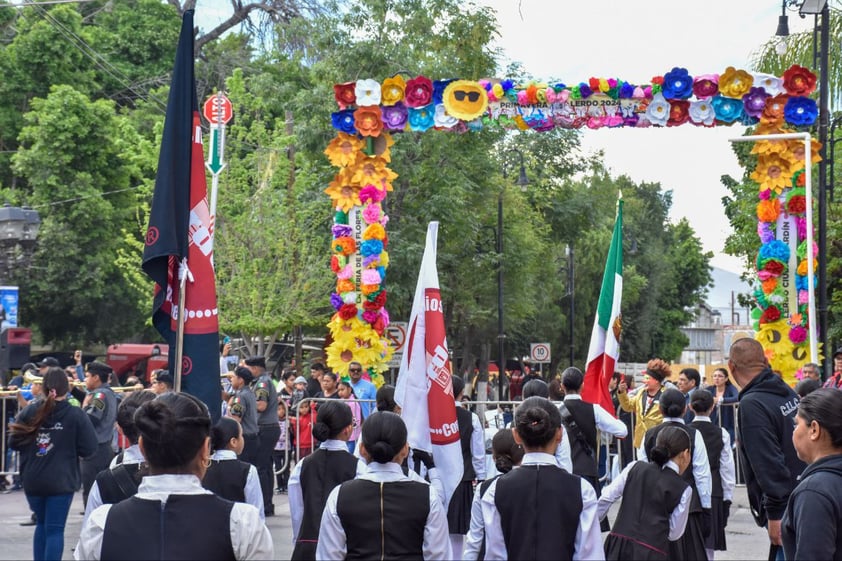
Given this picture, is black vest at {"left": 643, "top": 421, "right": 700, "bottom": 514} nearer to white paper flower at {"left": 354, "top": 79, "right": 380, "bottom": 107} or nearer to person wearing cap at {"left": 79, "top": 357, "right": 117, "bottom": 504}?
person wearing cap at {"left": 79, "top": 357, "right": 117, "bottom": 504}

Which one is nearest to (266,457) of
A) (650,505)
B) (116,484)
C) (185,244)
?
(650,505)

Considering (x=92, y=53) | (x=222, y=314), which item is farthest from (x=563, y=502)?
(x=92, y=53)

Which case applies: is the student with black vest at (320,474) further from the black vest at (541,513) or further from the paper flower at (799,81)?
the paper flower at (799,81)

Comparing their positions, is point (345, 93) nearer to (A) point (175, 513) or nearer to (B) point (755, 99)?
(B) point (755, 99)

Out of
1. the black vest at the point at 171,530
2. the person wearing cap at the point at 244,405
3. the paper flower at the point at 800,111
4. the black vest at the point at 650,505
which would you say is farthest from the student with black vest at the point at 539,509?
the paper flower at the point at 800,111

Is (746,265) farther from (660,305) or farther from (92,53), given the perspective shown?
(660,305)

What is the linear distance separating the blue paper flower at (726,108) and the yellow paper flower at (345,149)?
510 cm

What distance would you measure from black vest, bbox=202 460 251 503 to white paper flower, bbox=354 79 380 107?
1059 centimetres

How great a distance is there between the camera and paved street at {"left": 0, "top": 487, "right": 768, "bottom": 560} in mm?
12438

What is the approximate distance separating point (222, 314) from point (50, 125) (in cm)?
1103

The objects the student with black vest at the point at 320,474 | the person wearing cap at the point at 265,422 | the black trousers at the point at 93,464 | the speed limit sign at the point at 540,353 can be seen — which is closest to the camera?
the student with black vest at the point at 320,474

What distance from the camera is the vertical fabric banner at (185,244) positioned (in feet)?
23.8

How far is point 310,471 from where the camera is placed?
25.6ft

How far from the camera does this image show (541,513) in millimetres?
6000
